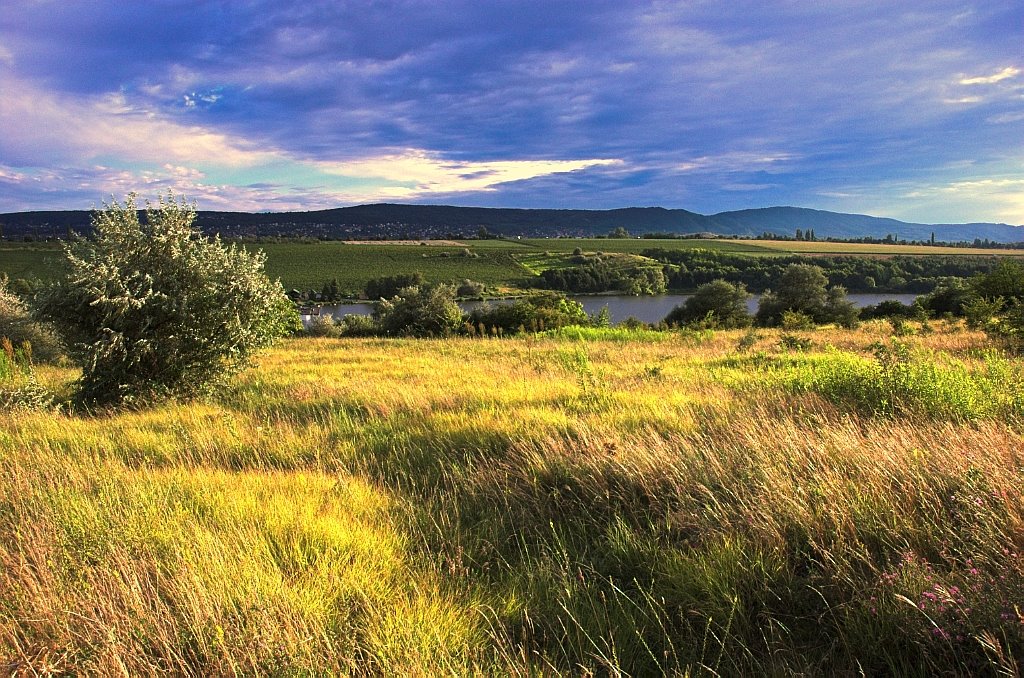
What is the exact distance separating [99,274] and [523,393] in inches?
248

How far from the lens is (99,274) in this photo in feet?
24.6

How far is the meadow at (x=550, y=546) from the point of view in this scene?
2180 mm

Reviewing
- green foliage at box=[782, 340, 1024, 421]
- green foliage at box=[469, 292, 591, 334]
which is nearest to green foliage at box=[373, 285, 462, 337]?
green foliage at box=[469, 292, 591, 334]

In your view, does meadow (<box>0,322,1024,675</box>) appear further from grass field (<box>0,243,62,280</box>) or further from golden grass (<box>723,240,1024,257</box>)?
golden grass (<box>723,240,1024,257</box>)

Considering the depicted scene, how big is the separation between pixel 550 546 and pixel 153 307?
771cm

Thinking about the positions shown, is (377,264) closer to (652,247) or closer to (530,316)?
(652,247)

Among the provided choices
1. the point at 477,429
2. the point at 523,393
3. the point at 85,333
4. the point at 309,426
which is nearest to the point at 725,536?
the point at 477,429

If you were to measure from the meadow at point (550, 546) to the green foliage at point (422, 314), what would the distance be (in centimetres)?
3126

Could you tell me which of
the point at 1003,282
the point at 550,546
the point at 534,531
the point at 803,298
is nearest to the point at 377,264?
the point at 803,298

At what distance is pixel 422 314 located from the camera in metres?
38.0

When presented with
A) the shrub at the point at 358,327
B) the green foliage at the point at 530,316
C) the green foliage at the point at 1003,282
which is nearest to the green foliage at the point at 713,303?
the green foliage at the point at 530,316

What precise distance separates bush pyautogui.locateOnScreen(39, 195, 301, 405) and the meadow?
289cm

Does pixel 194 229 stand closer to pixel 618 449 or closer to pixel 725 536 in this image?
pixel 618 449

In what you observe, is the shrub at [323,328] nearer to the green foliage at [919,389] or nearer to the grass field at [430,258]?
the green foliage at [919,389]
